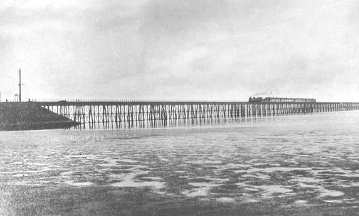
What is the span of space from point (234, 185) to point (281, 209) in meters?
3.22

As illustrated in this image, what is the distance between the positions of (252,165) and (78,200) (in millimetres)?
8262

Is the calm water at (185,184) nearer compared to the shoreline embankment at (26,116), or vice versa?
the calm water at (185,184)

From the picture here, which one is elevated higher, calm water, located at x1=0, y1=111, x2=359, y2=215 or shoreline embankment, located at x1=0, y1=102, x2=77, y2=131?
shoreline embankment, located at x1=0, y1=102, x2=77, y2=131

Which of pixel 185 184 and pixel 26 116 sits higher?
pixel 26 116

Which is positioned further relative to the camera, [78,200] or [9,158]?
[9,158]

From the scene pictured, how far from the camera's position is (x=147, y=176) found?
15.6 meters

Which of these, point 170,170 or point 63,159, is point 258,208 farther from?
point 63,159

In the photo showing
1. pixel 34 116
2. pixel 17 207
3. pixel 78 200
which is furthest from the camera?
pixel 34 116

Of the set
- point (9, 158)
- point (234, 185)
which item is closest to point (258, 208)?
point (234, 185)

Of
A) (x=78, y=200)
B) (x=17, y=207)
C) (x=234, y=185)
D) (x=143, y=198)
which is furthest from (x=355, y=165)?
(x=17, y=207)

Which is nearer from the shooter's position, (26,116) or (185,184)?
(185,184)

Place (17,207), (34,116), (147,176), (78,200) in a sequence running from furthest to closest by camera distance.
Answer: (34,116) < (147,176) < (78,200) < (17,207)

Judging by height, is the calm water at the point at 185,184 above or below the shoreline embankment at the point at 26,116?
below

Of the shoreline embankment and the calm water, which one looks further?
the shoreline embankment
